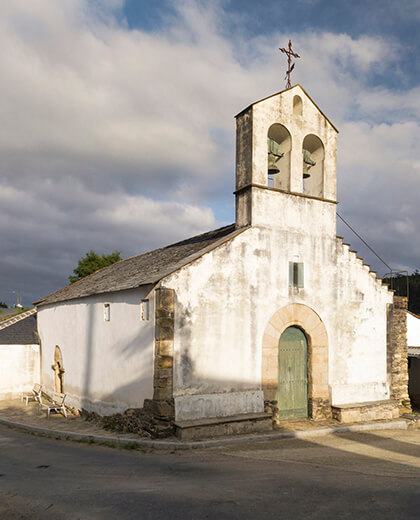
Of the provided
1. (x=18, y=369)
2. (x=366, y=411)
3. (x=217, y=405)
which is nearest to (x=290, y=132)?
(x=217, y=405)

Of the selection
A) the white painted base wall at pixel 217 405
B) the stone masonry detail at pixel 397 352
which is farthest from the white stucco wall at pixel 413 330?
the white painted base wall at pixel 217 405

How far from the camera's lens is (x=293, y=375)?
12.1 metres

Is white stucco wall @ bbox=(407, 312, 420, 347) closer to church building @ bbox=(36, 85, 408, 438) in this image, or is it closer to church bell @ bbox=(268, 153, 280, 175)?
church building @ bbox=(36, 85, 408, 438)

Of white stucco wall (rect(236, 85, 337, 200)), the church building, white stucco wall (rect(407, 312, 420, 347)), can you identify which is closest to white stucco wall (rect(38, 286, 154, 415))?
the church building

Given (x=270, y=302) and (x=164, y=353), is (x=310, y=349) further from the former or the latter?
(x=164, y=353)

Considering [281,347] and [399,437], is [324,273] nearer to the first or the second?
[281,347]

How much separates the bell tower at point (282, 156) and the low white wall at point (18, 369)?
12.5 m

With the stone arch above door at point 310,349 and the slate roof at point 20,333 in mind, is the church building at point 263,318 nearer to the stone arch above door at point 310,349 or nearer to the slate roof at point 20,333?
the stone arch above door at point 310,349

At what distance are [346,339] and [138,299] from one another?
635 centimetres

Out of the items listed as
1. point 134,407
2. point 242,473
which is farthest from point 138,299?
point 242,473

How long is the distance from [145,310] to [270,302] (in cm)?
338

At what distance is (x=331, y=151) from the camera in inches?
524

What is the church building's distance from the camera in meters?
10.4

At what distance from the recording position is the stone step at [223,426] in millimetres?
9734
